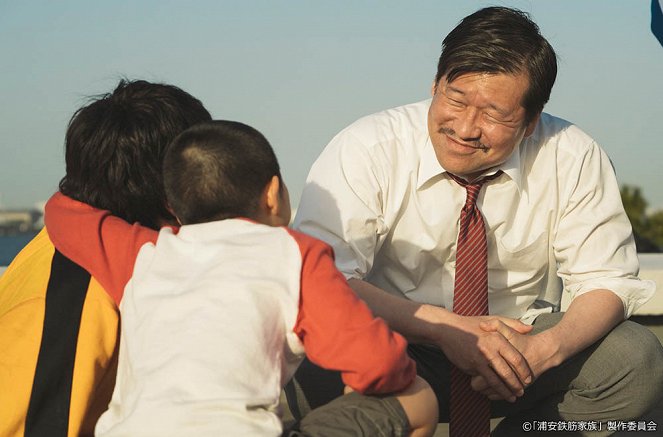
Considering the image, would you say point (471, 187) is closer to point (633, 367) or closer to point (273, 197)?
point (633, 367)

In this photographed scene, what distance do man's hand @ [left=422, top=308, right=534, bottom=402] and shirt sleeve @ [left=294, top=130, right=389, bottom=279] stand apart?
0.33m

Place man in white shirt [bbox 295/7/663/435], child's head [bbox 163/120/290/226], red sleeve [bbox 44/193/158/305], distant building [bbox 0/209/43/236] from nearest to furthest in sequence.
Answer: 1. child's head [bbox 163/120/290/226]
2. red sleeve [bbox 44/193/158/305]
3. man in white shirt [bbox 295/7/663/435]
4. distant building [bbox 0/209/43/236]

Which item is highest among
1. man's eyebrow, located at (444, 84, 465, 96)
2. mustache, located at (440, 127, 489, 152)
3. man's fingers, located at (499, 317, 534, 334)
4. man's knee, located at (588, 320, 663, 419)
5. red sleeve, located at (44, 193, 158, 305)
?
man's eyebrow, located at (444, 84, 465, 96)

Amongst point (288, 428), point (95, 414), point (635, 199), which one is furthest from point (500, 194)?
point (635, 199)

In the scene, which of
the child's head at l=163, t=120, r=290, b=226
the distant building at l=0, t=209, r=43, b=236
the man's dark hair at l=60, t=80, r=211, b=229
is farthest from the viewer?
the distant building at l=0, t=209, r=43, b=236

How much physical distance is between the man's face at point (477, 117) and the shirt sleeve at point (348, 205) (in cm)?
23

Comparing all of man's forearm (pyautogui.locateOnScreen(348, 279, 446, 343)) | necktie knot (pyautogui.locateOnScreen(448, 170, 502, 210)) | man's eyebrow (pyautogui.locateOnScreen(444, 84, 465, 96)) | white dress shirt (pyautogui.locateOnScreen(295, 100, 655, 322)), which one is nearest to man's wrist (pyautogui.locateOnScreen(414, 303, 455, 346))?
man's forearm (pyautogui.locateOnScreen(348, 279, 446, 343))

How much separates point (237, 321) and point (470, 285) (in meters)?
1.22

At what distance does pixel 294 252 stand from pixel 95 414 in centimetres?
69

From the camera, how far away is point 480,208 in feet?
9.86

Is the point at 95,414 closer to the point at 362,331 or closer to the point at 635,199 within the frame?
the point at 362,331

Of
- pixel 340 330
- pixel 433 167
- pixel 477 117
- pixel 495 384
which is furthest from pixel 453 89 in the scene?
pixel 340 330

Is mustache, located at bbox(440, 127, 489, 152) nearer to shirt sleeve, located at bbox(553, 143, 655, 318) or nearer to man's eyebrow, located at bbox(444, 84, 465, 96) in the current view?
man's eyebrow, located at bbox(444, 84, 465, 96)

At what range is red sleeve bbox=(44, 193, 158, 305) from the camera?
2163mm
